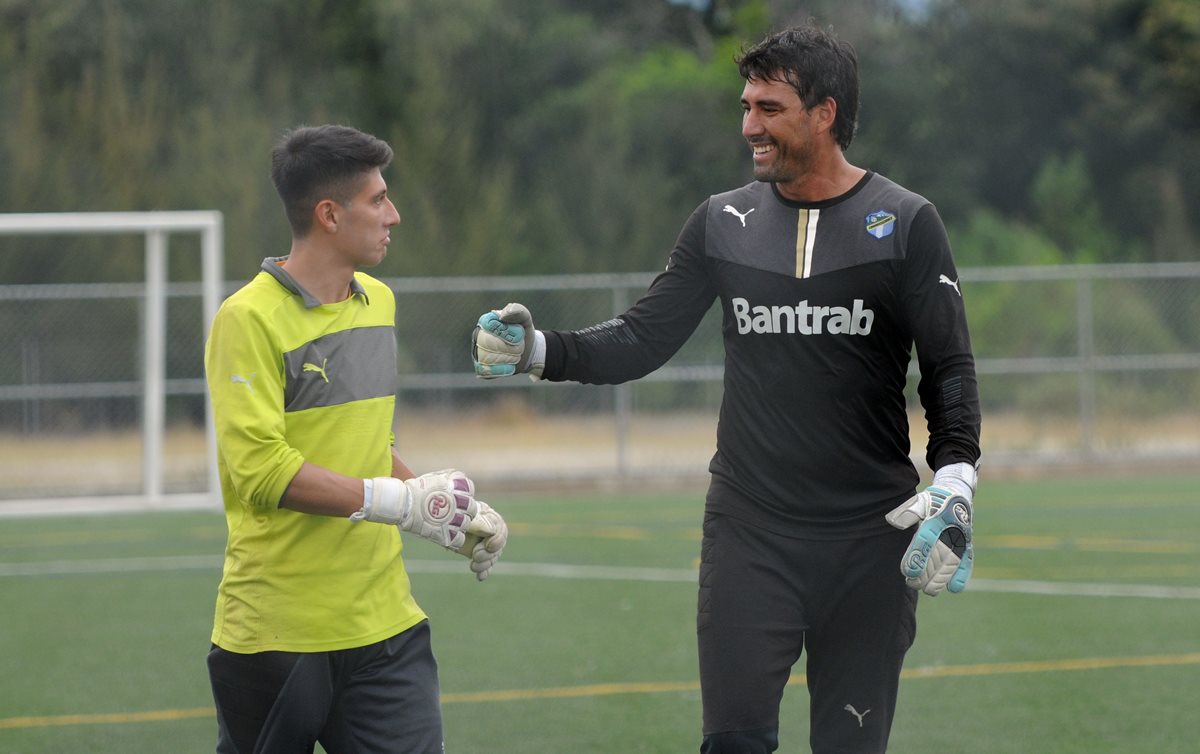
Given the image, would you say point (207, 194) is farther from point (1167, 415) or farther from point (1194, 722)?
point (1194, 722)

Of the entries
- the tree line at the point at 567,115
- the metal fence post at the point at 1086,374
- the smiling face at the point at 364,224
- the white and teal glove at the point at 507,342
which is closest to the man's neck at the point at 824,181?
the white and teal glove at the point at 507,342

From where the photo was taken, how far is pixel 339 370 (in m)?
4.01

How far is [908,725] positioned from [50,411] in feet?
43.5

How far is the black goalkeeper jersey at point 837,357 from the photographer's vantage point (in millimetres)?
4125

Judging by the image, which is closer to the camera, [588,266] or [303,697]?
[303,697]

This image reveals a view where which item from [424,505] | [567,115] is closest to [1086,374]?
[424,505]

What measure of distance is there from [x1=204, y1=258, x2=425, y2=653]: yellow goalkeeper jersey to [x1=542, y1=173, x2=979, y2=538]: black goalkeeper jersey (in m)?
0.94

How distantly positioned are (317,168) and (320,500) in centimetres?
83

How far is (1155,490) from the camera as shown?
16.0 metres

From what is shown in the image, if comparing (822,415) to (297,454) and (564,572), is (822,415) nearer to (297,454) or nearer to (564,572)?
(297,454)

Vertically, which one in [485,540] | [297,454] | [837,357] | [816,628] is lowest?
[816,628]

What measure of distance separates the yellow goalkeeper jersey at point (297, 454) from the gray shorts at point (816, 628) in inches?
31.6

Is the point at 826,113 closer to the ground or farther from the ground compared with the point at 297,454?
farther from the ground

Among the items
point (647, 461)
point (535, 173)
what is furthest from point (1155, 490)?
point (535, 173)
